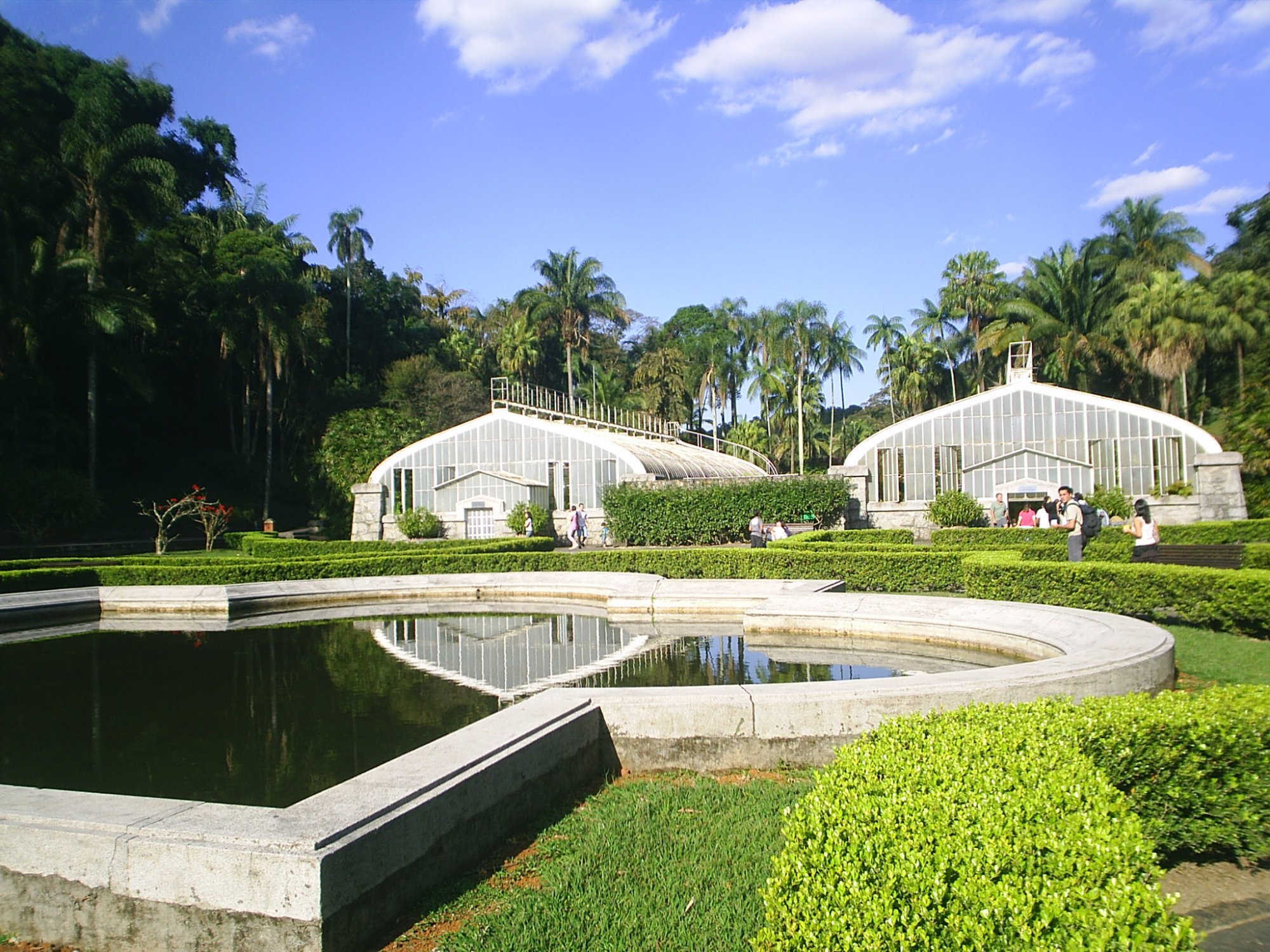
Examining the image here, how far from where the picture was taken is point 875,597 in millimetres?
11922

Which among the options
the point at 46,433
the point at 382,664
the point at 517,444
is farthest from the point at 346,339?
the point at 382,664

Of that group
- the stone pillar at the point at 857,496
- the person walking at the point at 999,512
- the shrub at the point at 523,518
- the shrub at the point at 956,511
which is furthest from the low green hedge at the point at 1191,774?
the shrub at the point at 523,518

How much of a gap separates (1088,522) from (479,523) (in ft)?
74.6

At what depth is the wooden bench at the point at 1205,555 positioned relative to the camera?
1205cm

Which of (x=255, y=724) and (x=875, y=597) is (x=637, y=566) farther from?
(x=255, y=724)

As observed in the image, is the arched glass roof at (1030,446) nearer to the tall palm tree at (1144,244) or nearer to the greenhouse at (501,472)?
the greenhouse at (501,472)

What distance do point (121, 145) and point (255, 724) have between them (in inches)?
1460

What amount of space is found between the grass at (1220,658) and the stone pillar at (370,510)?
2946cm

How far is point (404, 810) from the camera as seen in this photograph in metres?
4.08

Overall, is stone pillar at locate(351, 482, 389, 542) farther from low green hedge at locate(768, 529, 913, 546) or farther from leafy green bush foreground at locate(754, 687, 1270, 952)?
leafy green bush foreground at locate(754, 687, 1270, 952)

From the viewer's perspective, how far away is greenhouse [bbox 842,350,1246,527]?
26109 millimetres

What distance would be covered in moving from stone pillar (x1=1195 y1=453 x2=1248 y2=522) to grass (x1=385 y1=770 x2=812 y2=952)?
1018 inches

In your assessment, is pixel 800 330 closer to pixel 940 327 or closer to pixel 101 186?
pixel 940 327

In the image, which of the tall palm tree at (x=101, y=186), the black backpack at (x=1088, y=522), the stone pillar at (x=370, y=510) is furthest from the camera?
the stone pillar at (x=370, y=510)
